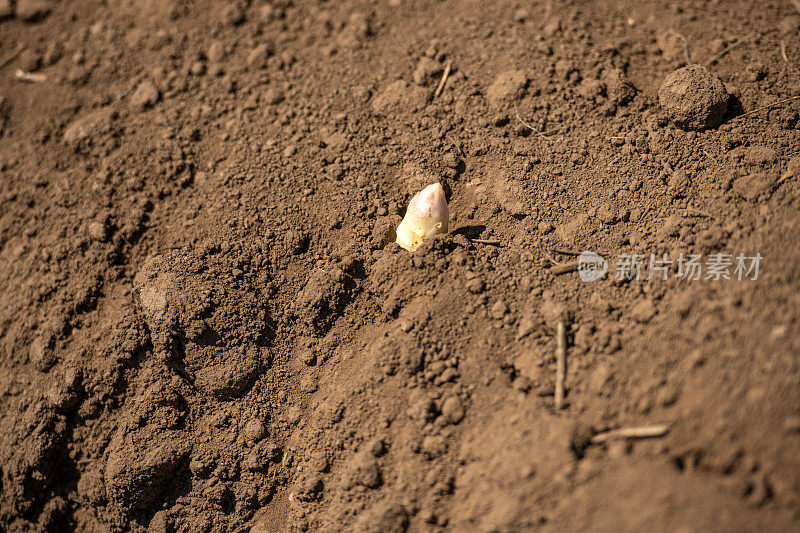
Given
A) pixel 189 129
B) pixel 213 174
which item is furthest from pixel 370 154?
pixel 189 129

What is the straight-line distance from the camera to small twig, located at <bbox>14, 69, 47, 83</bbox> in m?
3.34

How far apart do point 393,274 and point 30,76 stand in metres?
2.75

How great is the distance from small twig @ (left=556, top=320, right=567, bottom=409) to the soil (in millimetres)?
25

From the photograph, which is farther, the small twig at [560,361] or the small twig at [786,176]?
the small twig at [786,176]

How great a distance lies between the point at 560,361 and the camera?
1.96m

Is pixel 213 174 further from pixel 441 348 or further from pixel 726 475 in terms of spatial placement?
pixel 726 475

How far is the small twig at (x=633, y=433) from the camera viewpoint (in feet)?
5.46

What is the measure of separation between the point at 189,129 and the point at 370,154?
1011mm

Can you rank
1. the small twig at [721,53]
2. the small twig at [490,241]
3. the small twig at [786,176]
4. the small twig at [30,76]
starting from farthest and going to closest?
the small twig at [30,76] → the small twig at [721,53] → the small twig at [490,241] → the small twig at [786,176]

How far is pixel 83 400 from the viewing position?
7.99ft

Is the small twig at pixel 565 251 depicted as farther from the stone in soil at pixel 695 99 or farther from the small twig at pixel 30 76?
the small twig at pixel 30 76

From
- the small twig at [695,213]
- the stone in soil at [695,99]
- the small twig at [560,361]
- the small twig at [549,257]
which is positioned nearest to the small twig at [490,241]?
the small twig at [549,257]

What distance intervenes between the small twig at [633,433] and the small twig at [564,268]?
65cm

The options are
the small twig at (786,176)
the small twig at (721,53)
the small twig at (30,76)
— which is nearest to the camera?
the small twig at (786,176)
